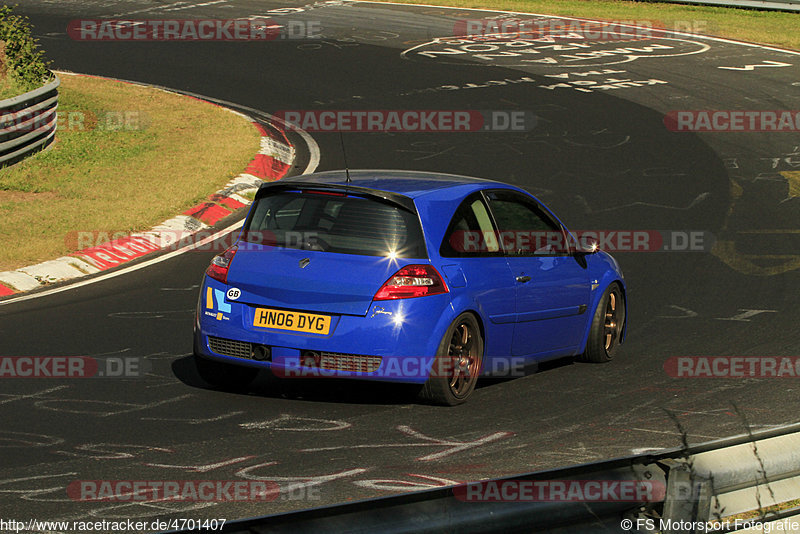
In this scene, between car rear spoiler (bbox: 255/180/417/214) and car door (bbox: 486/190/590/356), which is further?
car door (bbox: 486/190/590/356)

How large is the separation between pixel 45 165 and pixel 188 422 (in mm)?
11062

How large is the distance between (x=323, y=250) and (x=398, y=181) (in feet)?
3.08

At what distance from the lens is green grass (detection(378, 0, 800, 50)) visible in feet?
105

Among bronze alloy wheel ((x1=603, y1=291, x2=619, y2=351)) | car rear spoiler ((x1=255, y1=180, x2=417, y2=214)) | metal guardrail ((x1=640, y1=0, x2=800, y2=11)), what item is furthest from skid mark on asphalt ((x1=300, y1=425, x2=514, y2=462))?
metal guardrail ((x1=640, y1=0, x2=800, y2=11))

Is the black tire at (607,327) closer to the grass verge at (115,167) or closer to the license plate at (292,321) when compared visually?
the license plate at (292,321)

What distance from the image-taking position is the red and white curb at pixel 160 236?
1198 cm

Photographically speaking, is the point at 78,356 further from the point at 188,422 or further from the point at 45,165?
the point at 45,165

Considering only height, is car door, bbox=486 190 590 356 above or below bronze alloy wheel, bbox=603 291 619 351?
above

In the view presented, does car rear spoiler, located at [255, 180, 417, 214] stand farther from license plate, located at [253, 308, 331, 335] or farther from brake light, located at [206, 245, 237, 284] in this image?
license plate, located at [253, 308, 331, 335]

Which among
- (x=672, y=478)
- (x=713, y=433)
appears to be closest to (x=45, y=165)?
(x=713, y=433)

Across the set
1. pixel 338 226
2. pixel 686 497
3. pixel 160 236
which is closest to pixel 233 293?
pixel 338 226

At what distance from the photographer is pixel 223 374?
814 cm

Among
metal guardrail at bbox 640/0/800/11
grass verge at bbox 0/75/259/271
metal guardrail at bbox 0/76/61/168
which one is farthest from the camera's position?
metal guardrail at bbox 640/0/800/11

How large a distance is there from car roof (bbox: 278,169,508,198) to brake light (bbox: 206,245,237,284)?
701 mm
